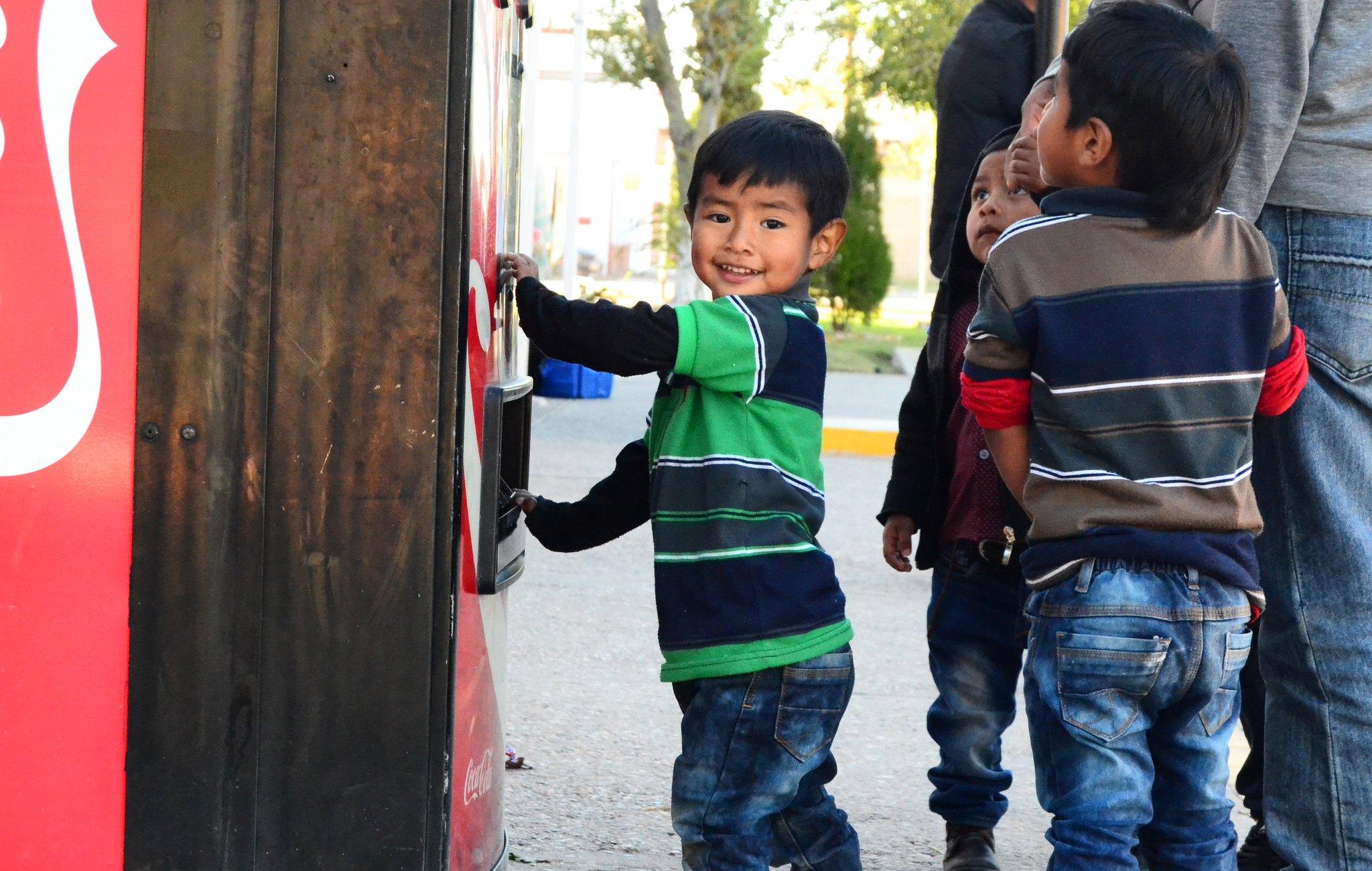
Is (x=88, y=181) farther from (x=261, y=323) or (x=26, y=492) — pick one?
(x=26, y=492)

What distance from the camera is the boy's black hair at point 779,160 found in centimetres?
240

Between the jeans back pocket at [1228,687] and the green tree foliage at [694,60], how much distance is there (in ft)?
39.8

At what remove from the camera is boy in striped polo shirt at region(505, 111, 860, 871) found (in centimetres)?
229

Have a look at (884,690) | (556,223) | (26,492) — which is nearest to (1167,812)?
(26,492)

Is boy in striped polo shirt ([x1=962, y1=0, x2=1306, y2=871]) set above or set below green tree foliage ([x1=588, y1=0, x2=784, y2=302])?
below

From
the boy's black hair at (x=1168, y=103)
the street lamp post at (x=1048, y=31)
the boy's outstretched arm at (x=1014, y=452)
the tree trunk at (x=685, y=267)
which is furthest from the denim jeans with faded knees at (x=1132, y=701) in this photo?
the tree trunk at (x=685, y=267)

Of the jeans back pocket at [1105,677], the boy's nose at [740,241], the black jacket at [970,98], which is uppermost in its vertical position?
the black jacket at [970,98]

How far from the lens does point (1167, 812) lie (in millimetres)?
2326

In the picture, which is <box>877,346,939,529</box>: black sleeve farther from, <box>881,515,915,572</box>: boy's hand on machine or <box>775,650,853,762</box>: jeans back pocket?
<box>775,650,853,762</box>: jeans back pocket

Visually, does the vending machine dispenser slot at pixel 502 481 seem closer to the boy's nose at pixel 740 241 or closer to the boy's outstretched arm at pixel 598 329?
the boy's outstretched arm at pixel 598 329

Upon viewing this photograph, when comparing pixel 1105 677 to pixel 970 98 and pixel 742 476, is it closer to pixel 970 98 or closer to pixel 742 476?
pixel 742 476

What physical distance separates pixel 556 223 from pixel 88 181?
12.1 m

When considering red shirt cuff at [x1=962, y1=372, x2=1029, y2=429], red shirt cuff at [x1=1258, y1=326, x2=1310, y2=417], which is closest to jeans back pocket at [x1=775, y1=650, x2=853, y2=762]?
red shirt cuff at [x1=962, y1=372, x2=1029, y2=429]

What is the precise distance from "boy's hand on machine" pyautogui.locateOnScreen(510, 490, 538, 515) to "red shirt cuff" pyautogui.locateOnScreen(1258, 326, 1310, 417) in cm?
110
